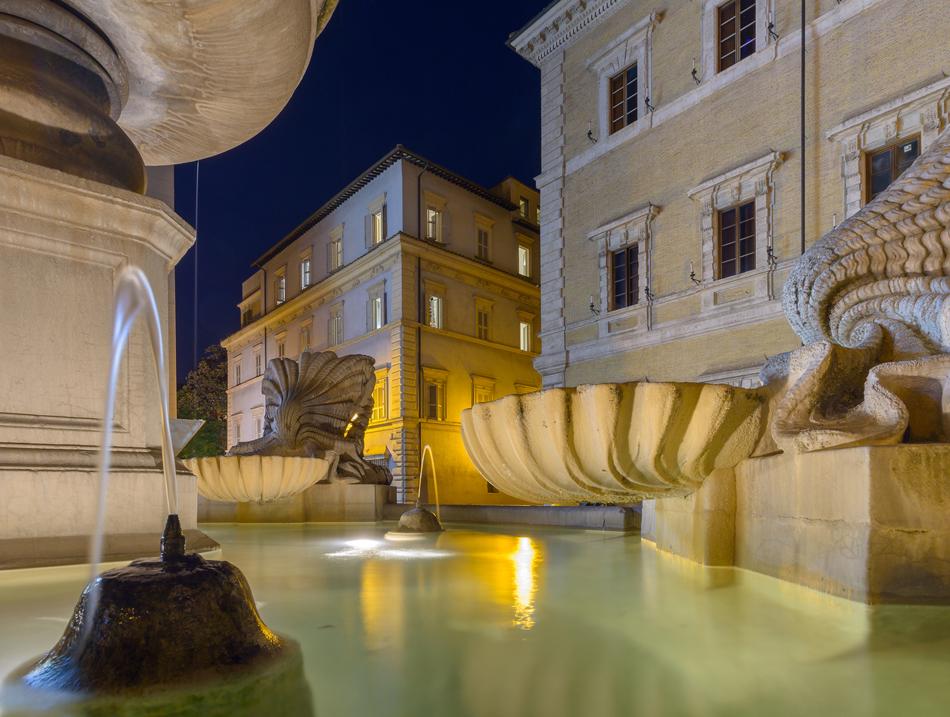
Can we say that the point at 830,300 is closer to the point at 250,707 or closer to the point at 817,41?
the point at 250,707

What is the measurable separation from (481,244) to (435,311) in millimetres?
4543

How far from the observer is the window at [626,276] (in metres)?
17.5

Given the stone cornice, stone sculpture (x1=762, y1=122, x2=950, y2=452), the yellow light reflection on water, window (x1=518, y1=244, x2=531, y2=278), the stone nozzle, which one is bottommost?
the yellow light reflection on water

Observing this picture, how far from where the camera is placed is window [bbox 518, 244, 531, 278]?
32.3 m

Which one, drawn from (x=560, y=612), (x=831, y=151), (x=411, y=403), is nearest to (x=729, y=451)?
(x=560, y=612)

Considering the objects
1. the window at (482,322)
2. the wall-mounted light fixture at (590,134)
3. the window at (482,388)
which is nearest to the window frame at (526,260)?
the window at (482,322)

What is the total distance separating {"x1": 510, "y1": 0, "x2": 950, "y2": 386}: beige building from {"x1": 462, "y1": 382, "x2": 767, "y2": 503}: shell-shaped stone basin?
37.0ft

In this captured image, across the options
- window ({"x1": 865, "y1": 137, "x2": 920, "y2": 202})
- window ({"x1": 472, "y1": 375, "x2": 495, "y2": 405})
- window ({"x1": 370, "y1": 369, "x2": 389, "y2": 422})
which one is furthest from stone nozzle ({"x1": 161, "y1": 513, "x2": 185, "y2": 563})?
window ({"x1": 472, "y1": 375, "x2": 495, "y2": 405})

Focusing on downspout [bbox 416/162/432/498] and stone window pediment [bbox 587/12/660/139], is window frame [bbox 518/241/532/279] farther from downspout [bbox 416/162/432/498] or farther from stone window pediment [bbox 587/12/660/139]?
stone window pediment [bbox 587/12/660/139]

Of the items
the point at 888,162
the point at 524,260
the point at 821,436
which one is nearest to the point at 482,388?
the point at 524,260

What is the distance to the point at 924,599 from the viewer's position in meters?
2.27

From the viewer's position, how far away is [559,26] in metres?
19.8

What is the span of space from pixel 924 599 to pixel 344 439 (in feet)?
27.3

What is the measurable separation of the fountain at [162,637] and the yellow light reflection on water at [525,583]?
0.88 meters
